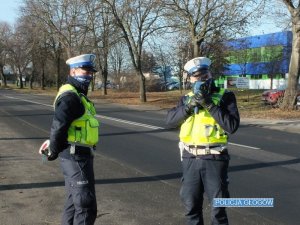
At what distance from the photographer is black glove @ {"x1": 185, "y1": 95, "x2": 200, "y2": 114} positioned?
4301mm

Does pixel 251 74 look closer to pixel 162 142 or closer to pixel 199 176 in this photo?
pixel 162 142

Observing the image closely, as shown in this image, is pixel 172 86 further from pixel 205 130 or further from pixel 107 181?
pixel 205 130

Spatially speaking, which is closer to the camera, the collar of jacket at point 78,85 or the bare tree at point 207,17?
the collar of jacket at point 78,85

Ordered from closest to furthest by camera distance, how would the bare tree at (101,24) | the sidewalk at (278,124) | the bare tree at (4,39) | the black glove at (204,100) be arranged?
1. the black glove at (204,100)
2. the sidewalk at (278,124)
3. the bare tree at (101,24)
4. the bare tree at (4,39)

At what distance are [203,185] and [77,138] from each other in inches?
50.5

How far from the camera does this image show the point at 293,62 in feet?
82.2

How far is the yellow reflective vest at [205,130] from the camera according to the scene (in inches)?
172

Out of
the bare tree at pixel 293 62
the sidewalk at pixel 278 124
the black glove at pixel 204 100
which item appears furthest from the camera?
the bare tree at pixel 293 62

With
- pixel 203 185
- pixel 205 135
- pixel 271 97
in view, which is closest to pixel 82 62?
pixel 205 135

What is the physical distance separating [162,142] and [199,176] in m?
9.43

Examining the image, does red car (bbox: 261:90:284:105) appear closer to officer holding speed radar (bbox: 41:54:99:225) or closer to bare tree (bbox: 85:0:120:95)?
bare tree (bbox: 85:0:120:95)

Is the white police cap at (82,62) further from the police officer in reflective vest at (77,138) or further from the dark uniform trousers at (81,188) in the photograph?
the dark uniform trousers at (81,188)

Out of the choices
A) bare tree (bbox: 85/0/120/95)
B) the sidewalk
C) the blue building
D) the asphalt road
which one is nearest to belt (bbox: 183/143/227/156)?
the asphalt road

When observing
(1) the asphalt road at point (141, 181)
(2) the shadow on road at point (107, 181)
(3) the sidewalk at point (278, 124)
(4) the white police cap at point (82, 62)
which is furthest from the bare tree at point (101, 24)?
(4) the white police cap at point (82, 62)
